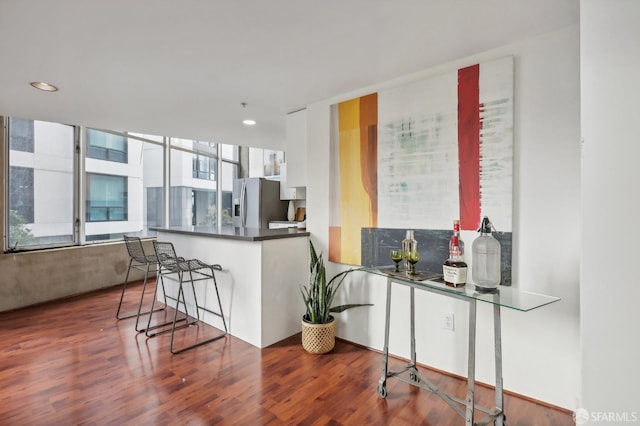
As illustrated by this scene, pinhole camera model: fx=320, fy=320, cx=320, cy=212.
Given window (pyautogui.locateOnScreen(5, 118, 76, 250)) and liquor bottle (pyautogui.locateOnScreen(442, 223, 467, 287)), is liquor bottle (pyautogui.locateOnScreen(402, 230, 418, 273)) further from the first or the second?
window (pyautogui.locateOnScreen(5, 118, 76, 250))

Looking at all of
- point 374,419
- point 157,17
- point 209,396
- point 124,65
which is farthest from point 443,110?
point 209,396

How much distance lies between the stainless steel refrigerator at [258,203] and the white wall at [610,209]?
465 centimetres

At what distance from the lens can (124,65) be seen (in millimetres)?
2275

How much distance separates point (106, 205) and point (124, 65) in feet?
10.8

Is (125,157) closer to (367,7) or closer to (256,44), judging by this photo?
(256,44)

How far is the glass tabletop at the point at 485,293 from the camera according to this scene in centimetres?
151

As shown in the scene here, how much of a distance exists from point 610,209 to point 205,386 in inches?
92.2

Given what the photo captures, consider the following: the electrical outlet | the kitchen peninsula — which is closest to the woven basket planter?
the kitchen peninsula

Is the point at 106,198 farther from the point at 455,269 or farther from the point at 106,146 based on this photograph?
the point at 455,269

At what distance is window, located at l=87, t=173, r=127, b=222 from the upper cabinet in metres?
3.15

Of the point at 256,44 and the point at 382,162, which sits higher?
the point at 256,44

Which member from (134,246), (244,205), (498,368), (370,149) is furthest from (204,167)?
(498,368)

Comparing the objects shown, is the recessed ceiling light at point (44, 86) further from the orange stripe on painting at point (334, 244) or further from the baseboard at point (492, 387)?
the baseboard at point (492, 387)

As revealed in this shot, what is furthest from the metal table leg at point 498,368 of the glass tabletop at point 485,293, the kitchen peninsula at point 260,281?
the kitchen peninsula at point 260,281
